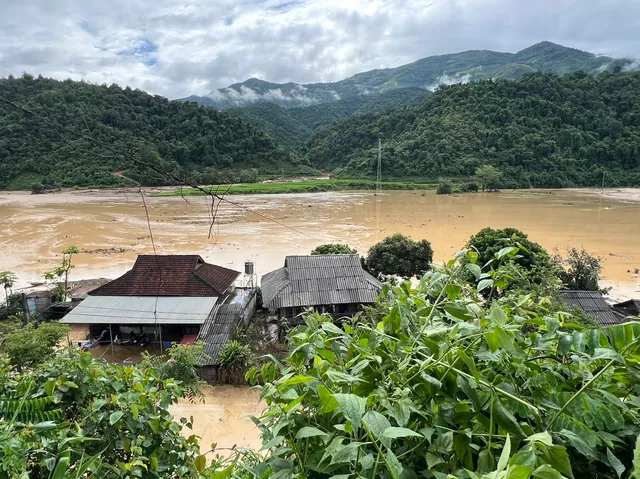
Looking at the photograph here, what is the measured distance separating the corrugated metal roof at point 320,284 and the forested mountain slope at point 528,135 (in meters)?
50.2

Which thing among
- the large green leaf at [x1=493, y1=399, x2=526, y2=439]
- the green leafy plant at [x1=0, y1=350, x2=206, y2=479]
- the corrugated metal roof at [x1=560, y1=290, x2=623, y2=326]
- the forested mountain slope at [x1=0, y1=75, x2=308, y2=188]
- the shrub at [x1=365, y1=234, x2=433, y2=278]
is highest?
the forested mountain slope at [x1=0, y1=75, x2=308, y2=188]

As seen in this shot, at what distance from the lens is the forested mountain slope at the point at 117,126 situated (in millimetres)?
48875

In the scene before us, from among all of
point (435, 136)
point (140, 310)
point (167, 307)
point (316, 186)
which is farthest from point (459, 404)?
point (435, 136)

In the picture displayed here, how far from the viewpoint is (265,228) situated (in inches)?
1292

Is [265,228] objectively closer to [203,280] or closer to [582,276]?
[203,280]

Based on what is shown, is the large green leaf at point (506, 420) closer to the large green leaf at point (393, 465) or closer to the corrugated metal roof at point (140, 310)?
the large green leaf at point (393, 465)

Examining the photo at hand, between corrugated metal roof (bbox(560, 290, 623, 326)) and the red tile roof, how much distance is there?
11.9m

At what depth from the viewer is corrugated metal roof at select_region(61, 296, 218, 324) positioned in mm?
11930

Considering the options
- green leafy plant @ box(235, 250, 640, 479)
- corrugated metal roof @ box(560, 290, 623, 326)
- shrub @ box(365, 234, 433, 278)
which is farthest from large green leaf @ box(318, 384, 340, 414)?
shrub @ box(365, 234, 433, 278)

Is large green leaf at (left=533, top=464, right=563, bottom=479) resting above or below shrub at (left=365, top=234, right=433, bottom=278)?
above

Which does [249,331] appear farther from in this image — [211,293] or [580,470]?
[580,470]

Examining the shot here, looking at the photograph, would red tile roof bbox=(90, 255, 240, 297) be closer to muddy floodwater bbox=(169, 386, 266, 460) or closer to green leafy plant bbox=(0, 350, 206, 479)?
muddy floodwater bbox=(169, 386, 266, 460)

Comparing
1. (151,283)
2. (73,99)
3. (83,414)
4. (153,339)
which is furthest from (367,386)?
(73,99)

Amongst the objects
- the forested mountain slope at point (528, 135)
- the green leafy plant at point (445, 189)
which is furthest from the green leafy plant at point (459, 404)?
the forested mountain slope at point (528, 135)
